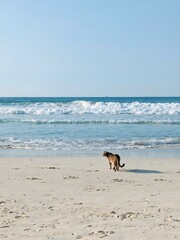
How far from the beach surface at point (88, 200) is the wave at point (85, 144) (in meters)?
3.23

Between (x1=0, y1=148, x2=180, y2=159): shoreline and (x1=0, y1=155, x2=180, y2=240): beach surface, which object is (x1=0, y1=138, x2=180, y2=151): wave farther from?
(x1=0, y1=155, x2=180, y2=240): beach surface

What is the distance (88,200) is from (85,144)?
8.69m

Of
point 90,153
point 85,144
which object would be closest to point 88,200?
point 90,153

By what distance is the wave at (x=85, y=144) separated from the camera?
1504 centimetres

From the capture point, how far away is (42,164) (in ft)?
37.3

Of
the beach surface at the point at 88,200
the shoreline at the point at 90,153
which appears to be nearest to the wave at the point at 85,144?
the shoreline at the point at 90,153

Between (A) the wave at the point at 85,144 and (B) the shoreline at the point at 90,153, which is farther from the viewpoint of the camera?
(A) the wave at the point at 85,144

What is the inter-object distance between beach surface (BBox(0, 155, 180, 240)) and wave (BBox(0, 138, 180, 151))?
10.6 feet

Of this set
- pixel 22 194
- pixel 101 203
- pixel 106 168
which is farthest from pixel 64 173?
pixel 101 203

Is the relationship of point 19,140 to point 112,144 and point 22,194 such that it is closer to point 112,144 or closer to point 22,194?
point 112,144

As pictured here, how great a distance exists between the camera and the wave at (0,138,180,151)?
1504 cm

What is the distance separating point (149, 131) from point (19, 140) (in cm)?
677

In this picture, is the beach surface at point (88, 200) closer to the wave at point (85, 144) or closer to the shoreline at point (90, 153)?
the shoreline at point (90, 153)

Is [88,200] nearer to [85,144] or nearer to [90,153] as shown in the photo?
[90,153]
